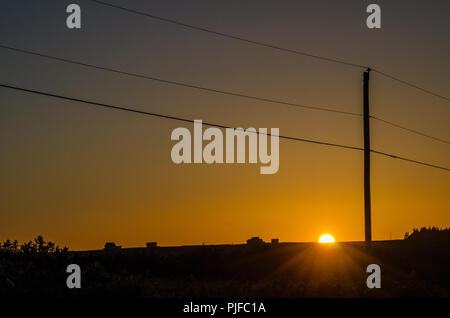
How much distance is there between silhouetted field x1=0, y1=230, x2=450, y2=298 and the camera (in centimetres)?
3156

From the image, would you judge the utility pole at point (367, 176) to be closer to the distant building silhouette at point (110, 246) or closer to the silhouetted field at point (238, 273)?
the silhouetted field at point (238, 273)

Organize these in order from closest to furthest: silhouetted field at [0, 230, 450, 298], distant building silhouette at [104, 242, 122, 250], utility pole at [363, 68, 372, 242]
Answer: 1. silhouetted field at [0, 230, 450, 298]
2. utility pole at [363, 68, 372, 242]
3. distant building silhouette at [104, 242, 122, 250]

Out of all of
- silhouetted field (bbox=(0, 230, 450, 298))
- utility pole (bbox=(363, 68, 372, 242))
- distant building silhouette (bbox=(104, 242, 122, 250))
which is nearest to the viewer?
silhouetted field (bbox=(0, 230, 450, 298))

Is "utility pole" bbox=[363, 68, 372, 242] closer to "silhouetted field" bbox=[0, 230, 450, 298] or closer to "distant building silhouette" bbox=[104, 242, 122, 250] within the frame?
"silhouetted field" bbox=[0, 230, 450, 298]

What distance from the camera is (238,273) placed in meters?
41.4

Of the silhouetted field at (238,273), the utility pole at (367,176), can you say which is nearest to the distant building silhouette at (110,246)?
the silhouetted field at (238,273)

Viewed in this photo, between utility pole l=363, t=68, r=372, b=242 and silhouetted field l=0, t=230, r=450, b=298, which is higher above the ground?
utility pole l=363, t=68, r=372, b=242

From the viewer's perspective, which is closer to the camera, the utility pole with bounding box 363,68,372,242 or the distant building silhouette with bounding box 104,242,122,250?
the utility pole with bounding box 363,68,372,242

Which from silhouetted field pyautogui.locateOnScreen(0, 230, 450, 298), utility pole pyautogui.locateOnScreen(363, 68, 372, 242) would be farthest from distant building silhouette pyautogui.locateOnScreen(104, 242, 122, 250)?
utility pole pyautogui.locateOnScreen(363, 68, 372, 242)

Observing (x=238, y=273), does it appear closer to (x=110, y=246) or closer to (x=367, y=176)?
(x=367, y=176)

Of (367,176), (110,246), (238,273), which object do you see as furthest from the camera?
(110,246)

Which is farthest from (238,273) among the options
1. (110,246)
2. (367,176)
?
(110,246)
